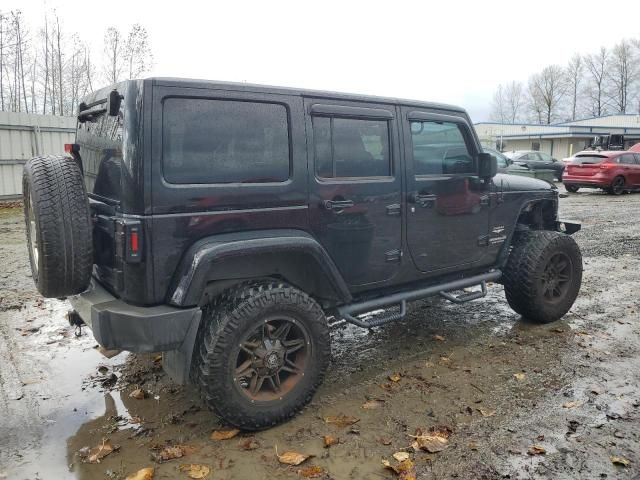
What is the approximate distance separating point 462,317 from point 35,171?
4.12 metres

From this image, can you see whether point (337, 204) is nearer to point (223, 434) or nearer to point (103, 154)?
point (103, 154)

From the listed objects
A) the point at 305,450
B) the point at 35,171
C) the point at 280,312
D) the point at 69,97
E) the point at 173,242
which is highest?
the point at 69,97

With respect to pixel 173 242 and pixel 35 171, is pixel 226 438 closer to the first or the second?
pixel 173 242

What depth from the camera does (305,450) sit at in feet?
9.91

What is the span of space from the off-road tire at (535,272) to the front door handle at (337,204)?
2.15 metres

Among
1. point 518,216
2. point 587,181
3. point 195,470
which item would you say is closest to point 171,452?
point 195,470

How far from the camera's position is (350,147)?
366cm

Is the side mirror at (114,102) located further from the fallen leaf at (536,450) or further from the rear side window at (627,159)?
the rear side window at (627,159)

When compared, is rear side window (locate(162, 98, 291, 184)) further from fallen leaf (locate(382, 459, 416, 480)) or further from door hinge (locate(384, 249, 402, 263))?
fallen leaf (locate(382, 459, 416, 480))

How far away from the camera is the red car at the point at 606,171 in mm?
17016

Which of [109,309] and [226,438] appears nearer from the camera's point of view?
[109,309]

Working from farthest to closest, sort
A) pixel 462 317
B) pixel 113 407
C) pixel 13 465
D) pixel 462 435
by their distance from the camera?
pixel 462 317 < pixel 113 407 < pixel 462 435 < pixel 13 465

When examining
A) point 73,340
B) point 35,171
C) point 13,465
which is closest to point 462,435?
point 13,465

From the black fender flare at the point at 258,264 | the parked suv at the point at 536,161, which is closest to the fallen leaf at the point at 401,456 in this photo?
the black fender flare at the point at 258,264
